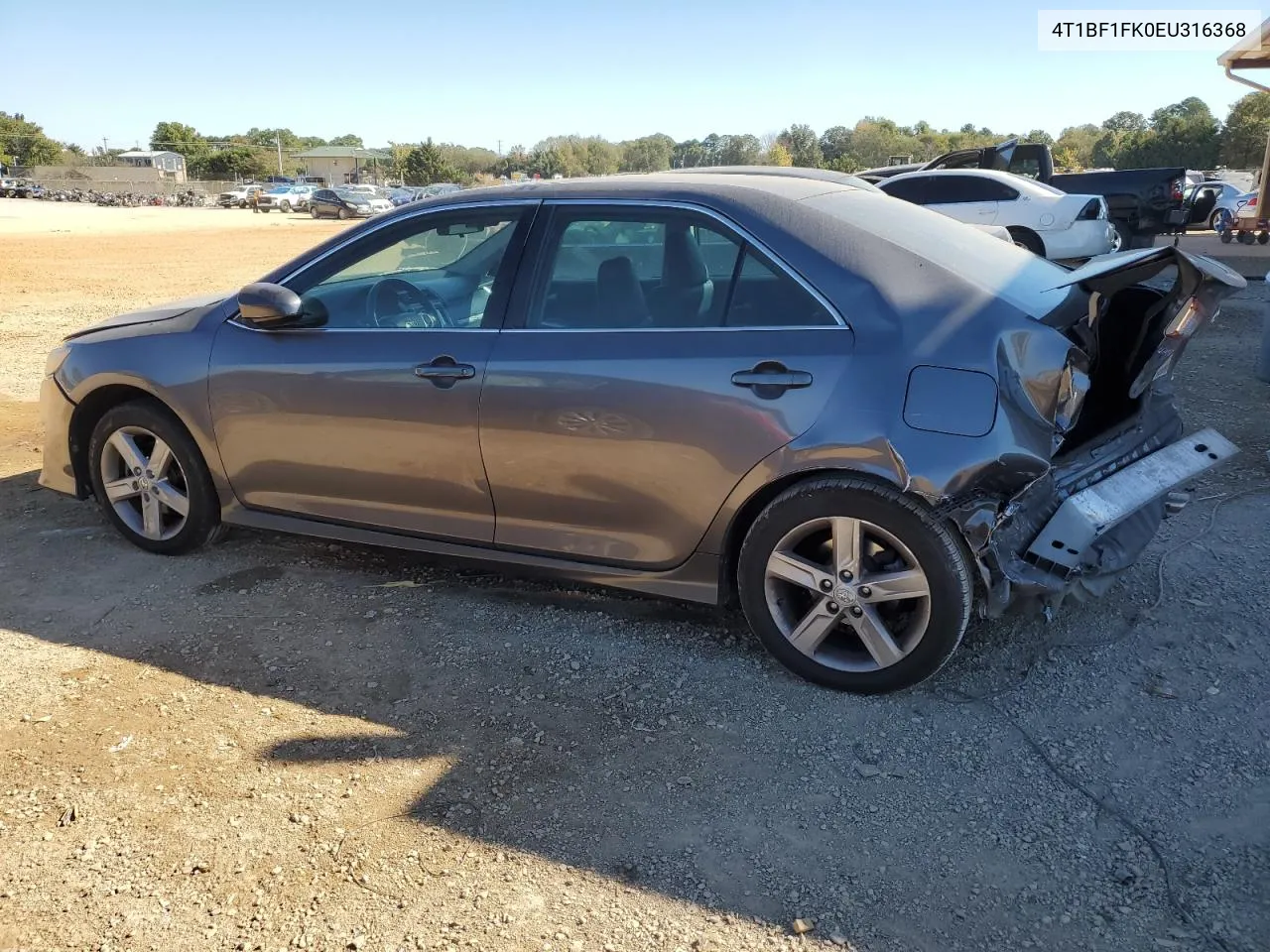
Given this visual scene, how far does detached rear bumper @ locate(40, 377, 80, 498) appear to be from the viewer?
462 centimetres

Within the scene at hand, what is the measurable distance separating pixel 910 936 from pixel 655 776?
0.87m

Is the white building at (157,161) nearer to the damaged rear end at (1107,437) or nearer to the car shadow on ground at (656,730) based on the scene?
the car shadow on ground at (656,730)

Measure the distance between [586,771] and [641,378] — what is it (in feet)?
4.29

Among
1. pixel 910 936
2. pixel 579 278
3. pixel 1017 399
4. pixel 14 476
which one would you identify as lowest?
pixel 910 936

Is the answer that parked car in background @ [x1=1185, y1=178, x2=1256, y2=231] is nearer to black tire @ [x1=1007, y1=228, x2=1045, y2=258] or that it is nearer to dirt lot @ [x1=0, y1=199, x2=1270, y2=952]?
black tire @ [x1=1007, y1=228, x2=1045, y2=258]

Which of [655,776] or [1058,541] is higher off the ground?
[1058,541]

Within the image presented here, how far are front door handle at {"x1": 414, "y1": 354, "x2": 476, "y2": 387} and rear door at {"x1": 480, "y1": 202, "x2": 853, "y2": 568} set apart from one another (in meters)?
0.10

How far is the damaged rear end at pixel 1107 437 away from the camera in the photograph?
313 cm

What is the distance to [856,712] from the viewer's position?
3217mm

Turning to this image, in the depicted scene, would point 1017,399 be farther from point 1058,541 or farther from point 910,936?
point 910,936

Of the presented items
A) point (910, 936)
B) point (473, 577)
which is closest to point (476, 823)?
point (910, 936)

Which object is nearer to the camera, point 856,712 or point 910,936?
point 910,936

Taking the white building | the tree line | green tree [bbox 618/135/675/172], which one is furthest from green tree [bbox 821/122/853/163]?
the white building

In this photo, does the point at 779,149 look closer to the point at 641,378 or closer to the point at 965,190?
the point at 965,190
